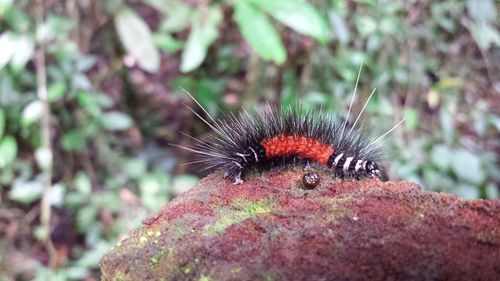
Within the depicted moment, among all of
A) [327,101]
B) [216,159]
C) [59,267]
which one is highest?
[216,159]

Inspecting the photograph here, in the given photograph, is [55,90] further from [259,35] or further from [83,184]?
[259,35]

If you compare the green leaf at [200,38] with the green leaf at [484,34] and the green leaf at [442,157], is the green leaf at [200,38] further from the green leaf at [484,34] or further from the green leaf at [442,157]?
the green leaf at [484,34]

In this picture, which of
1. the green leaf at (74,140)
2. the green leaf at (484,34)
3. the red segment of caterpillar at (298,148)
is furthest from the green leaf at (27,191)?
the green leaf at (484,34)

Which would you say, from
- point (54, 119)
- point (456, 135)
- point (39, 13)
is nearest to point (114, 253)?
point (39, 13)

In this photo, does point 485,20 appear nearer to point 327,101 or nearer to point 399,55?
point 399,55

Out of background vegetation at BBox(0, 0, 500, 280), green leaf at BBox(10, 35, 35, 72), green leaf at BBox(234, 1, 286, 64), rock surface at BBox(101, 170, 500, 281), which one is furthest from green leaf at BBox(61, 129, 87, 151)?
rock surface at BBox(101, 170, 500, 281)

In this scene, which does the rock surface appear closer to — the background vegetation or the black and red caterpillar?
the black and red caterpillar

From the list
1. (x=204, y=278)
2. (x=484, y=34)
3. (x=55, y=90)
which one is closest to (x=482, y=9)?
(x=484, y=34)
